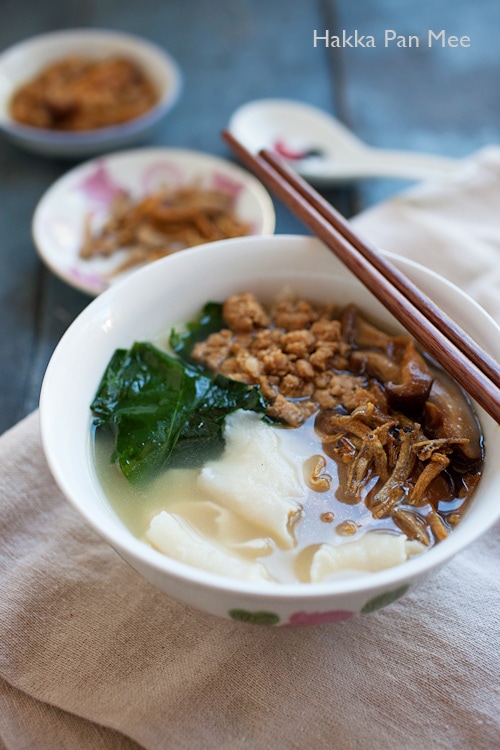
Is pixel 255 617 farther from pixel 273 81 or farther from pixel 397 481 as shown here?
pixel 273 81

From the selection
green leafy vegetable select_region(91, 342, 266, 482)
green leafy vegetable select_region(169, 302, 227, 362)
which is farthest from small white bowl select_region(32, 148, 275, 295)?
green leafy vegetable select_region(91, 342, 266, 482)

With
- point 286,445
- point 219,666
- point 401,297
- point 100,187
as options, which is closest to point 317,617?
point 219,666

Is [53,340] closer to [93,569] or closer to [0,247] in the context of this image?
[0,247]

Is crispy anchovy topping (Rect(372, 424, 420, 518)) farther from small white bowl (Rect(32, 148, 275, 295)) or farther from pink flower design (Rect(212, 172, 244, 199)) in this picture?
pink flower design (Rect(212, 172, 244, 199))

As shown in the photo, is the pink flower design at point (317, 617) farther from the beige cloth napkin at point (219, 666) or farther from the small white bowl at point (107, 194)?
the small white bowl at point (107, 194)

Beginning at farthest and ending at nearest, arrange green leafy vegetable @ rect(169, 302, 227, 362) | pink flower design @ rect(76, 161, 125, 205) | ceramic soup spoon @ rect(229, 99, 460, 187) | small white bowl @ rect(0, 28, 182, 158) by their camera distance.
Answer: small white bowl @ rect(0, 28, 182, 158) < pink flower design @ rect(76, 161, 125, 205) < ceramic soup spoon @ rect(229, 99, 460, 187) < green leafy vegetable @ rect(169, 302, 227, 362)

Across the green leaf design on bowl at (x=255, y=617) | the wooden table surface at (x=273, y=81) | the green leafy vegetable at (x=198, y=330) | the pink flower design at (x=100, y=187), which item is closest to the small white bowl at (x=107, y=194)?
the pink flower design at (x=100, y=187)
